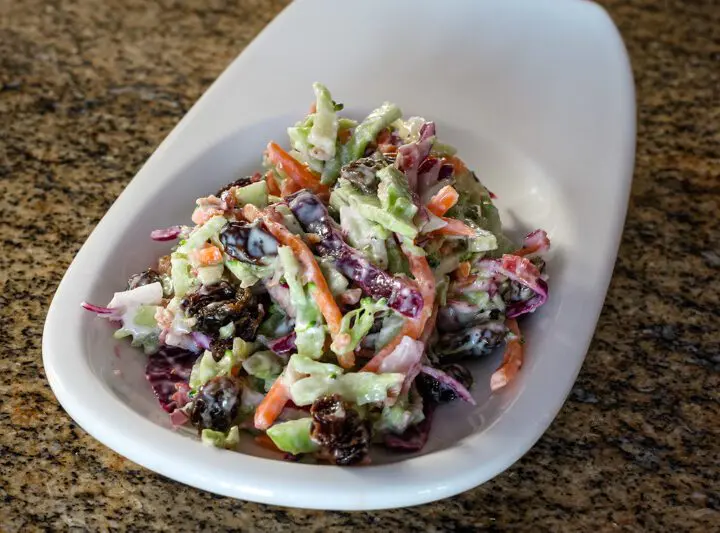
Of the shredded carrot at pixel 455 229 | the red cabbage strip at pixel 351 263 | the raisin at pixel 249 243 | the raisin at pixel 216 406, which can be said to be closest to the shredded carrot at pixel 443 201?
the shredded carrot at pixel 455 229

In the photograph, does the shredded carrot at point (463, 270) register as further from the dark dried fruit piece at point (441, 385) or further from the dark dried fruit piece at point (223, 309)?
the dark dried fruit piece at point (223, 309)

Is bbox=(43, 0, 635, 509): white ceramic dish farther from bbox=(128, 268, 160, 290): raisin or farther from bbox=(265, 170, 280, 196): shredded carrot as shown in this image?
bbox=(265, 170, 280, 196): shredded carrot

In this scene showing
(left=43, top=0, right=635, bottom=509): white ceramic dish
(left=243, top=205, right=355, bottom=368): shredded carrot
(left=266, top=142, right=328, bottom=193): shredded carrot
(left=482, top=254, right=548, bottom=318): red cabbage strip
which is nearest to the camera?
(left=43, top=0, right=635, bottom=509): white ceramic dish

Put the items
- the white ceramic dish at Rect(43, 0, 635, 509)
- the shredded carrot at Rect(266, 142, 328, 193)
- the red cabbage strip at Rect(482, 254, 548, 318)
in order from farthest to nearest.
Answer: the shredded carrot at Rect(266, 142, 328, 193) → the red cabbage strip at Rect(482, 254, 548, 318) → the white ceramic dish at Rect(43, 0, 635, 509)

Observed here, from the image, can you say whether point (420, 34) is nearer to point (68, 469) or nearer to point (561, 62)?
point (561, 62)

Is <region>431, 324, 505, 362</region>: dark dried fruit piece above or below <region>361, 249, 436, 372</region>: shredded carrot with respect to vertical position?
below

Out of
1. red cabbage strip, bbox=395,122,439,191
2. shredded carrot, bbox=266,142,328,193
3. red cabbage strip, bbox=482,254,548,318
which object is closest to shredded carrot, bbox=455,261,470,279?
red cabbage strip, bbox=482,254,548,318
